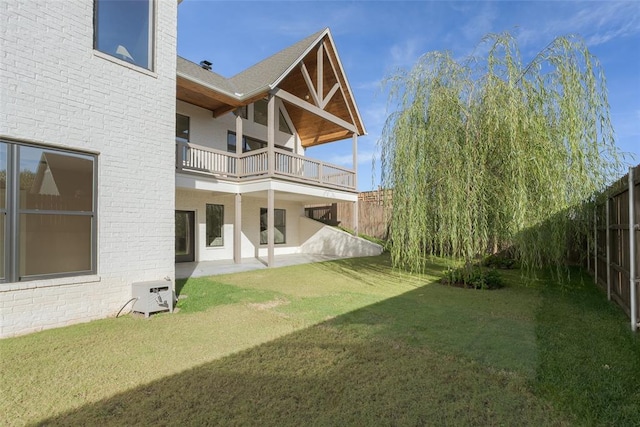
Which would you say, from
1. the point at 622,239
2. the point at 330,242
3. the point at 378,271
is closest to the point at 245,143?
the point at 330,242

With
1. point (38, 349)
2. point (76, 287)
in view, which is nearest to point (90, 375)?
point (38, 349)

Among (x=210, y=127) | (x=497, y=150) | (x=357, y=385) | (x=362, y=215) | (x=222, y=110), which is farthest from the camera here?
(x=362, y=215)

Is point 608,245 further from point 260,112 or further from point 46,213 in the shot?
point 260,112

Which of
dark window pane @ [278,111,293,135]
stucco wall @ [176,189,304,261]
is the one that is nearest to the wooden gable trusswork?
dark window pane @ [278,111,293,135]

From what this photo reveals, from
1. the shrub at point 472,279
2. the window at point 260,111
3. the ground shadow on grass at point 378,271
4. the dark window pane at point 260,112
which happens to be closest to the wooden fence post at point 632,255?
the shrub at point 472,279

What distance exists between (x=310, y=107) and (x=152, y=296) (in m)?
9.38

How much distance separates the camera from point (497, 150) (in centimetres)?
630

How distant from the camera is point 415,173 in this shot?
21.9 feet

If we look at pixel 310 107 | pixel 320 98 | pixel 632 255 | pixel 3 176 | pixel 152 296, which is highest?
pixel 320 98

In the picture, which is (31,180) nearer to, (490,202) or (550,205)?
(490,202)

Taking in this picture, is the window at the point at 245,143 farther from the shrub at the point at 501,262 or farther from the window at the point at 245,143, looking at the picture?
the shrub at the point at 501,262

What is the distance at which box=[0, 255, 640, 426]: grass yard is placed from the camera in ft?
8.00

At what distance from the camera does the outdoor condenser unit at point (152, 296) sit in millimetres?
5070

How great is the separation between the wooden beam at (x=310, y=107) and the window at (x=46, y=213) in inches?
282
